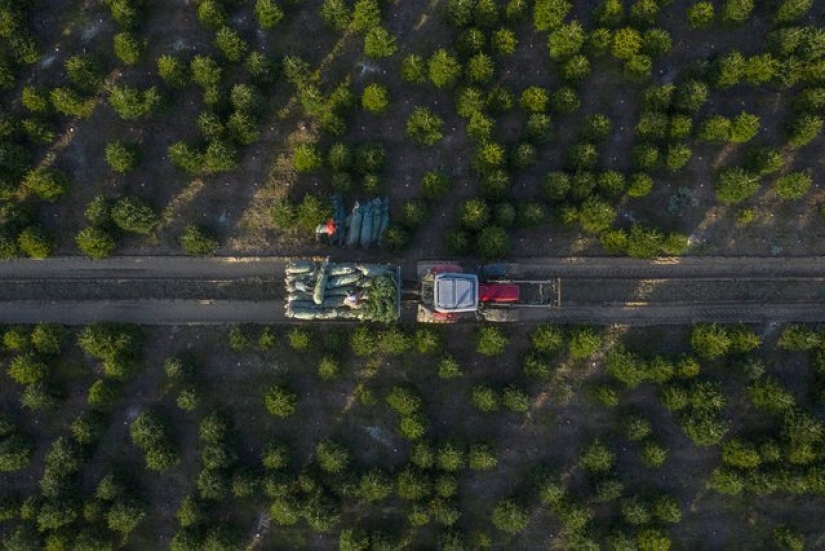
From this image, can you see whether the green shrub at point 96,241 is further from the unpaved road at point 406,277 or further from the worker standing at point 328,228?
the worker standing at point 328,228

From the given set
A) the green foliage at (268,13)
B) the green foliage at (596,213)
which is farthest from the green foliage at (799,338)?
the green foliage at (268,13)

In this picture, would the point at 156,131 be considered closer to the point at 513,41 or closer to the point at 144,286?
the point at 144,286

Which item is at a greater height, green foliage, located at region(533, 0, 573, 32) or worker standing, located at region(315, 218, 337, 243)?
green foliage, located at region(533, 0, 573, 32)

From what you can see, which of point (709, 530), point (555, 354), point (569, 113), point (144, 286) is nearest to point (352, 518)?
point (555, 354)

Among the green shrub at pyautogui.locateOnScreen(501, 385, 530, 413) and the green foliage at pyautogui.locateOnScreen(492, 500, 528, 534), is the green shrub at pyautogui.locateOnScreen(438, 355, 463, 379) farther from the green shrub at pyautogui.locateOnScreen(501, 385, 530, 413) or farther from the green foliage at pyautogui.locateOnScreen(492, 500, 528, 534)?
the green foliage at pyautogui.locateOnScreen(492, 500, 528, 534)

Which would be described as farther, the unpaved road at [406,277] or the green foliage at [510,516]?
the unpaved road at [406,277]

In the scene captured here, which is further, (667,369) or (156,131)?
(156,131)

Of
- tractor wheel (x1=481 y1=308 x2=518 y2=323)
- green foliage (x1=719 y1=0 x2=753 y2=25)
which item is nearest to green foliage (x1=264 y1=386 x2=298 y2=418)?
tractor wheel (x1=481 y1=308 x2=518 y2=323)
